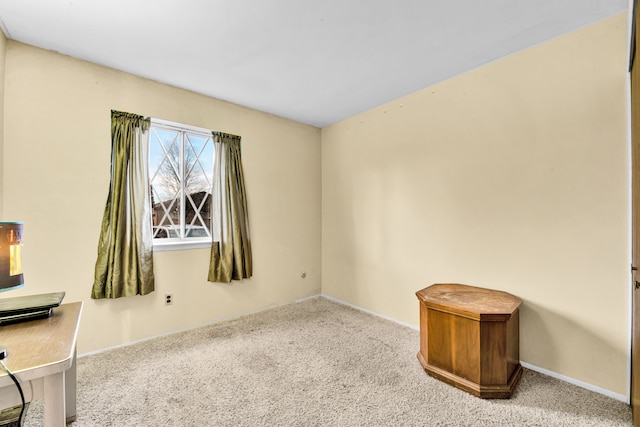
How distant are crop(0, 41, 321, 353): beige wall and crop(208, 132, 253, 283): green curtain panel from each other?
0.13m

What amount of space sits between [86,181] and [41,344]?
5.88 ft

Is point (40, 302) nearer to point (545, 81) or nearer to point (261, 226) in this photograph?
point (261, 226)

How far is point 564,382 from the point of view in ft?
6.72

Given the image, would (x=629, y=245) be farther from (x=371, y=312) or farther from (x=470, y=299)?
(x=371, y=312)

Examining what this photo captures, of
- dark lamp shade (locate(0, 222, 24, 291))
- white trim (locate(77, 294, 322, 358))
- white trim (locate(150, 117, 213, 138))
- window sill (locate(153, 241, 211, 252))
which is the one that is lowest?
white trim (locate(77, 294, 322, 358))

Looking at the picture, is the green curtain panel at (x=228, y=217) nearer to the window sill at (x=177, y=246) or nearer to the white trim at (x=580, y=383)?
the window sill at (x=177, y=246)

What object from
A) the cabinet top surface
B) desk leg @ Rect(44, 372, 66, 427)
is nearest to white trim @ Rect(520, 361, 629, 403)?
the cabinet top surface

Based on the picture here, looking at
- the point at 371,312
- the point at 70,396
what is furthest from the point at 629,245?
the point at 70,396

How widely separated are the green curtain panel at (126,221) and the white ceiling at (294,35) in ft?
1.95

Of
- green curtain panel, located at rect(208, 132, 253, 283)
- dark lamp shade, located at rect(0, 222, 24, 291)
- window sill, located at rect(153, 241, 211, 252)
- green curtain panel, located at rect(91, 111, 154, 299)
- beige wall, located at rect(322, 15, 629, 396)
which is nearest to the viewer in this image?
dark lamp shade, located at rect(0, 222, 24, 291)

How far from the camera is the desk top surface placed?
3.09 ft

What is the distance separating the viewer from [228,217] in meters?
3.21

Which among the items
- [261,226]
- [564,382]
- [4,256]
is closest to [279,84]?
[261,226]

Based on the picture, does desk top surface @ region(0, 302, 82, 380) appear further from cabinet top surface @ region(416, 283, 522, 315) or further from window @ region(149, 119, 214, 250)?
cabinet top surface @ region(416, 283, 522, 315)
